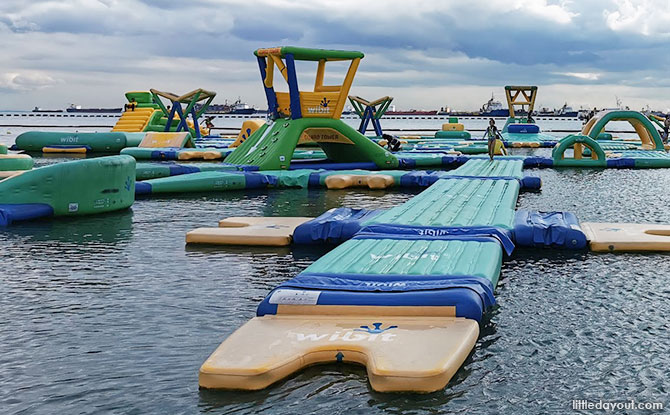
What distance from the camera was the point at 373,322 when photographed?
663 cm

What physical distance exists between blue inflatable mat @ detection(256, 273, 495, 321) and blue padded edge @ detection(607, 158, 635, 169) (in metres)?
21.0

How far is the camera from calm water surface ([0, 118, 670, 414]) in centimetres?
542

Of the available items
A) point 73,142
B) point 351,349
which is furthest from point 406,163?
point 351,349

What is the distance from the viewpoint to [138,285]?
8.88 m

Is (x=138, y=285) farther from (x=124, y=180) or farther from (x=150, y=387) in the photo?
(x=124, y=180)

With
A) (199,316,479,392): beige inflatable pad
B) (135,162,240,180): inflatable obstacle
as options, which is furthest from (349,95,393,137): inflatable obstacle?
(199,316,479,392): beige inflatable pad

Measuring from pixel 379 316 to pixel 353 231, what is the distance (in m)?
4.82

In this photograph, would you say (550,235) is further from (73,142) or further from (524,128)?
(524,128)

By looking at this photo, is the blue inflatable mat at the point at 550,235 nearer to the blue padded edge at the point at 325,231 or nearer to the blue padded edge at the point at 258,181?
the blue padded edge at the point at 325,231

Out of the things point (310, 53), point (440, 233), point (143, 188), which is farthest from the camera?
point (310, 53)

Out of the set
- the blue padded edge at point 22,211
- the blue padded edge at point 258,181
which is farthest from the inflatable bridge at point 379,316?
the blue padded edge at point 258,181

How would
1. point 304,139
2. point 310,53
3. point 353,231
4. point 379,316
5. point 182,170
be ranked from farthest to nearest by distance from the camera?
point 304,139, point 310,53, point 182,170, point 353,231, point 379,316

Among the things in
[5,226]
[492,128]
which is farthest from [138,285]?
[492,128]

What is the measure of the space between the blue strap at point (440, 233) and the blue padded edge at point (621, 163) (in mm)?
17472
